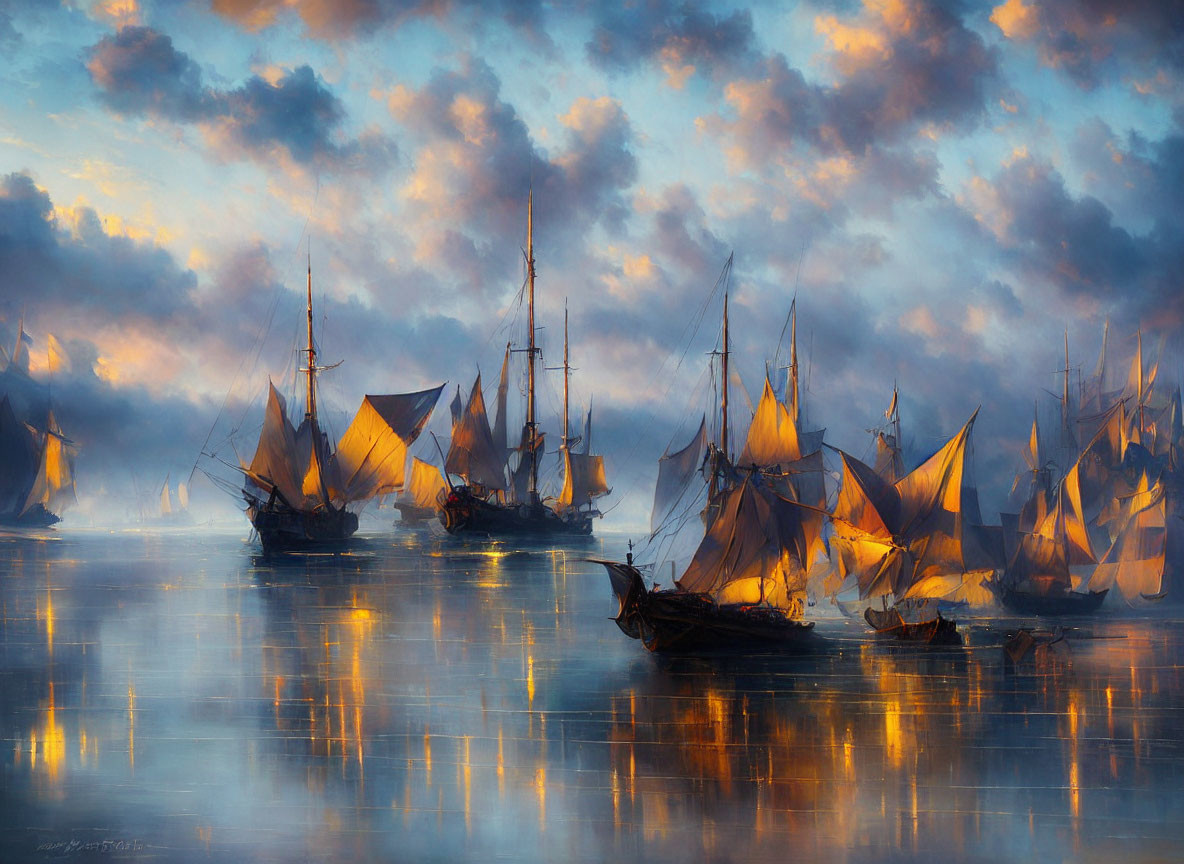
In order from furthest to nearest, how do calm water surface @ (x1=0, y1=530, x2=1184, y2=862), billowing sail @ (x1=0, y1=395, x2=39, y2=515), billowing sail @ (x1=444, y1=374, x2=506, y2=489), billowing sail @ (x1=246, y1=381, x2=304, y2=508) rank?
1. billowing sail @ (x1=0, y1=395, x2=39, y2=515)
2. billowing sail @ (x1=444, y1=374, x2=506, y2=489)
3. billowing sail @ (x1=246, y1=381, x2=304, y2=508)
4. calm water surface @ (x1=0, y1=530, x2=1184, y2=862)

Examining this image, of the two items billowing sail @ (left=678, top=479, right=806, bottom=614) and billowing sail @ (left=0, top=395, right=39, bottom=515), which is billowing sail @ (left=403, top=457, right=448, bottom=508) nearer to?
billowing sail @ (left=0, top=395, right=39, bottom=515)

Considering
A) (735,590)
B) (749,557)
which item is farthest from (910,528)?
(735,590)

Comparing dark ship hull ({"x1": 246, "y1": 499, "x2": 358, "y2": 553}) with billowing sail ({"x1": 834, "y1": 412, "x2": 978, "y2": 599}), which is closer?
billowing sail ({"x1": 834, "y1": 412, "x2": 978, "y2": 599})

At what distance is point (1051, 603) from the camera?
218ft

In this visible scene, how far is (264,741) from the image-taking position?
31.8 m

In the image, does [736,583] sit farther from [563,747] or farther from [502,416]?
[502,416]

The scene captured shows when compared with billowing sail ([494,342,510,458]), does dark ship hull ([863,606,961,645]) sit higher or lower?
lower

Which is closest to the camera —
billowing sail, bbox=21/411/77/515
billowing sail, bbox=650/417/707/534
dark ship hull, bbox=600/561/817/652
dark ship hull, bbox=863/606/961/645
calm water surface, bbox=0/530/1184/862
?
calm water surface, bbox=0/530/1184/862

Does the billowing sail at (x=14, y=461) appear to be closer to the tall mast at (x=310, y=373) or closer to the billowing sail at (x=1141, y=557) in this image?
the tall mast at (x=310, y=373)

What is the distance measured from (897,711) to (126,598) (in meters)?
54.8

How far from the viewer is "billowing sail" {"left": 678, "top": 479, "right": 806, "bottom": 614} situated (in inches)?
1932
